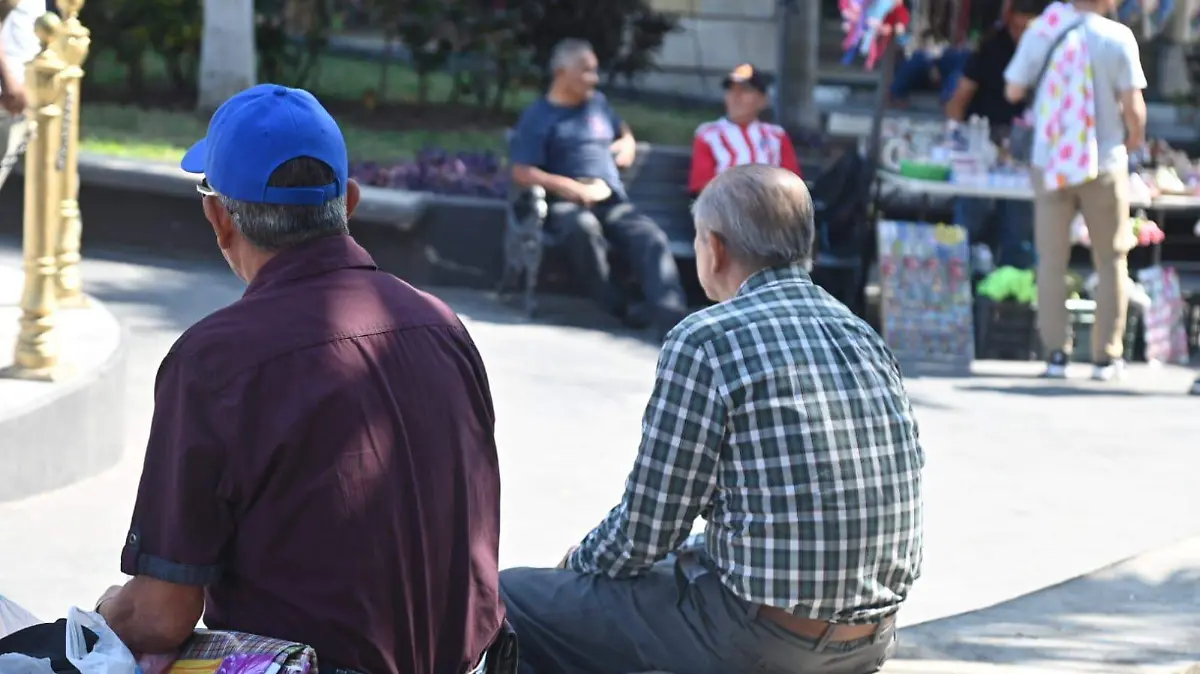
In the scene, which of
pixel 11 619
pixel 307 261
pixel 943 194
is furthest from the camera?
pixel 943 194

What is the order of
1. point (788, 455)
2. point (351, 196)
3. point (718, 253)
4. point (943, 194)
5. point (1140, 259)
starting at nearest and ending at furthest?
point (351, 196)
point (788, 455)
point (718, 253)
point (943, 194)
point (1140, 259)

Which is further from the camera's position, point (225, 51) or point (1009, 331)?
point (225, 51)

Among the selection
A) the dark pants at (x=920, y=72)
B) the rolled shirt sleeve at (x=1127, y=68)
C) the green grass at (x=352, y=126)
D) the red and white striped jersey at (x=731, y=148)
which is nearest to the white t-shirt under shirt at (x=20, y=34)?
the green grass at (x=352, y=126)

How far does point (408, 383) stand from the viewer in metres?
2.79

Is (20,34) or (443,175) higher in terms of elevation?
(20,34)

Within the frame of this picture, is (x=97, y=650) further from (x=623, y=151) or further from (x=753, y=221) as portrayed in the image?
(x=623, y=151)

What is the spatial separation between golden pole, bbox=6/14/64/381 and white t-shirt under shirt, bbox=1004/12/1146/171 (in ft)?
15.5

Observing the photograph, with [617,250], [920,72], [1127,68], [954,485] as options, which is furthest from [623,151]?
[920,72]

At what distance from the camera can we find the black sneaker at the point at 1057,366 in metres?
8.90

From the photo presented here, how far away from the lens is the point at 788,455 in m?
3.40

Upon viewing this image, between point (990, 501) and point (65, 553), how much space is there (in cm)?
332

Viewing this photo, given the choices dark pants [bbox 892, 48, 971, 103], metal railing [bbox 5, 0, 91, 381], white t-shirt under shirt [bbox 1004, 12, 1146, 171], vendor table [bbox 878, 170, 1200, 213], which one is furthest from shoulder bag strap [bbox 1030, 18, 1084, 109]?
dark pants [bbox 892, 48, 971, 103]

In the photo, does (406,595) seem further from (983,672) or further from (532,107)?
(532,107)

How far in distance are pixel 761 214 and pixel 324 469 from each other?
1.25 meters
